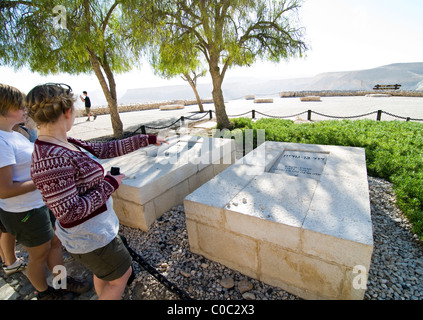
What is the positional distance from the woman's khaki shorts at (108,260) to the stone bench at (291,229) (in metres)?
1.20

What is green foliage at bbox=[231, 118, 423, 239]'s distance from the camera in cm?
367

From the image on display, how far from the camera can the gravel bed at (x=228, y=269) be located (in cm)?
244

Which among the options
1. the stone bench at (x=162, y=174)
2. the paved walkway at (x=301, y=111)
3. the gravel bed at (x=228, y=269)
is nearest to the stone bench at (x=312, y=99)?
the paved walkway at (x=301, y=111)

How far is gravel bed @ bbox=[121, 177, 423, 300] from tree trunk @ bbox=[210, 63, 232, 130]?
7.35 m

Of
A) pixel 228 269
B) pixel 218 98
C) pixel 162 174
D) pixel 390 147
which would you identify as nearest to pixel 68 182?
pixel 228 269

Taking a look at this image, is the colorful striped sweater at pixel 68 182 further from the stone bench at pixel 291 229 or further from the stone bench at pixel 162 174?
the stone bench at pixel 162 174

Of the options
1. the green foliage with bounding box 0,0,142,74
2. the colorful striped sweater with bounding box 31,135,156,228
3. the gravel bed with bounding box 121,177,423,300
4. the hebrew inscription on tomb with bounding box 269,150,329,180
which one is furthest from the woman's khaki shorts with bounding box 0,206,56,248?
the green foliage with bounding box 0,0,142,74

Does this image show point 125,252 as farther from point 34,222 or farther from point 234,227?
point 234,227

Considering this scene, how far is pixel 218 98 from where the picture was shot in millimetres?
10352

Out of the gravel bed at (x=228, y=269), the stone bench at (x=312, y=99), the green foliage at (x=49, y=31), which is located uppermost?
the green foliage at (x=49, y=31)

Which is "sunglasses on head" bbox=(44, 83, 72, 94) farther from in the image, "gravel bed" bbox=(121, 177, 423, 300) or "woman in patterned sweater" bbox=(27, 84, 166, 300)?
"gravel bed" bbox=(121, 177, 423, 300)

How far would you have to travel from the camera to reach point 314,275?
228cm
